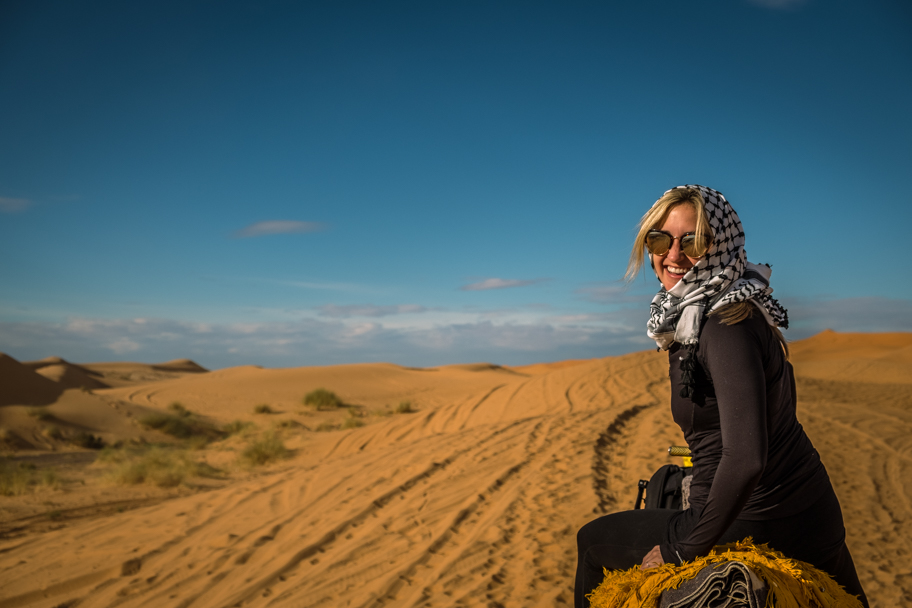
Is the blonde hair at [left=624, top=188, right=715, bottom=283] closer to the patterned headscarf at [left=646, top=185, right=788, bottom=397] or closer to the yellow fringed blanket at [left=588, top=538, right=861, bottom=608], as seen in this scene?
the patterned headscarf at [left=646, top=185, right=788, bottom=397]

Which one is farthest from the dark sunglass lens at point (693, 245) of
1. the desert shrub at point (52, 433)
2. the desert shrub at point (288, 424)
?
the desert shrub at point (288, 424)

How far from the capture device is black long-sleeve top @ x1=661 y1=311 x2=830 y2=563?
1.56m

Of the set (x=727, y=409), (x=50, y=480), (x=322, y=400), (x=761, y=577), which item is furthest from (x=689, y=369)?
(x=322, y=400)

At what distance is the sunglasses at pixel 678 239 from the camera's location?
5.79 feet

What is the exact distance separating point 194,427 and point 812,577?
62.2 feet

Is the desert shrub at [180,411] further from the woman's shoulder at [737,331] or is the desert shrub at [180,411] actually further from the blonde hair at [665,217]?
the woman's shoulder at [737,331]

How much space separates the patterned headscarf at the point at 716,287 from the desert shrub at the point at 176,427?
17.6 metres

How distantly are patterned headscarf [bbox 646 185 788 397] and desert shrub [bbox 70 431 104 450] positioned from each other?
16.4 metres

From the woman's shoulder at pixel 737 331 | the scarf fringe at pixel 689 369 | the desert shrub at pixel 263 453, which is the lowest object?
the desert shrub at pixel 263 453

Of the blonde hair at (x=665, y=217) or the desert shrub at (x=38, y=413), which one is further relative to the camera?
the desert shrub at (x=38, y=413)

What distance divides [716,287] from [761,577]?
821 millimetres

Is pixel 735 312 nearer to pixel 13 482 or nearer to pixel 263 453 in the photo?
pixel 13 482

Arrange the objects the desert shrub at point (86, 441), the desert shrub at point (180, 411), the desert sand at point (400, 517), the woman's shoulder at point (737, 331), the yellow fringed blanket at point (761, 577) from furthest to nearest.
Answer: the desert shrub at point (180, 411)
the desert shrub at point (86, 441)
the desert sand at point (400, 517)
the woman's shoulder at point (737, 331)
the yellow fringed blanket at point (761, 577)

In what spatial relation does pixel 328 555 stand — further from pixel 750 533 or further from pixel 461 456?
pixel 750 533
